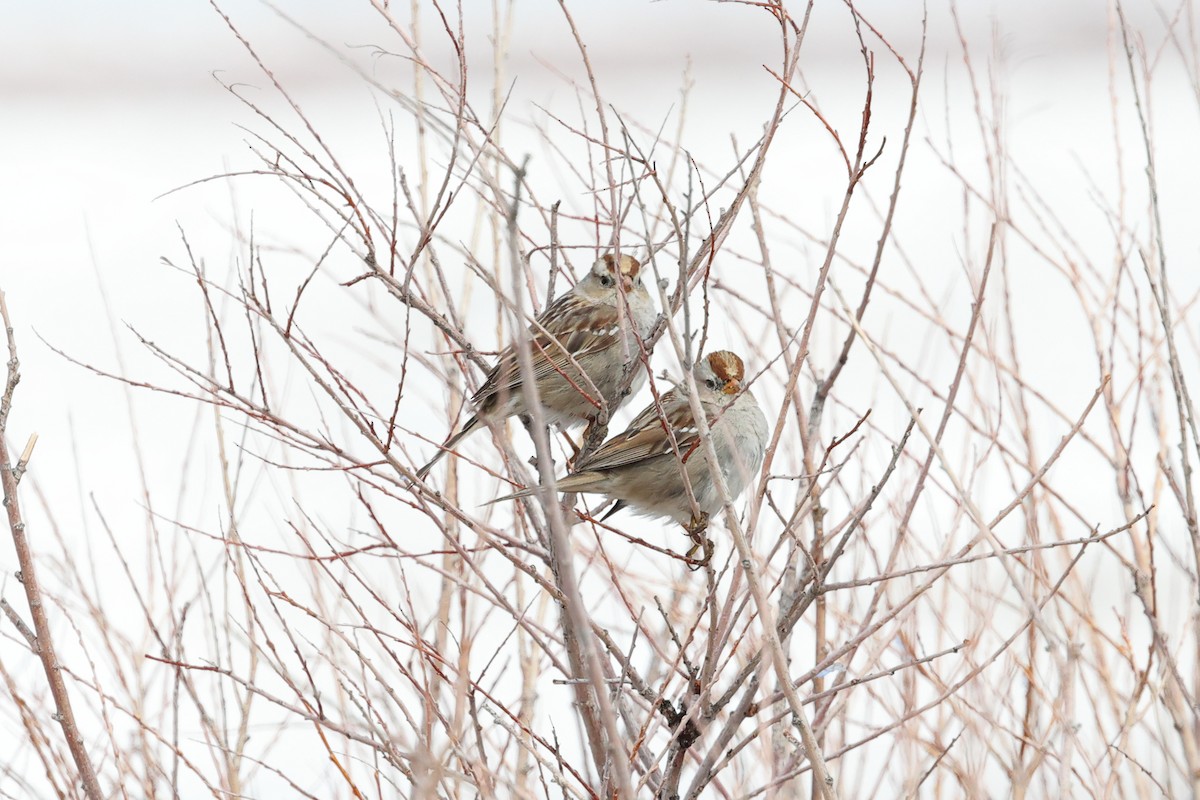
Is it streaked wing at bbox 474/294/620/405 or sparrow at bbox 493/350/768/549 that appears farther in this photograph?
streaked wing at bbox 474/294/620/405

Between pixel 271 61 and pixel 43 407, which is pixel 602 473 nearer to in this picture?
pixel 43 407

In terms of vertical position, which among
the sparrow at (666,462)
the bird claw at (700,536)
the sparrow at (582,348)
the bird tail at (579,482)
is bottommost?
the bird claw at (700,536)

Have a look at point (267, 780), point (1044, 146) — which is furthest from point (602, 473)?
point (1044, 146)

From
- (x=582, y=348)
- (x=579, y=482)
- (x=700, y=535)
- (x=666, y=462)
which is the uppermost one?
(x=582, y=348)

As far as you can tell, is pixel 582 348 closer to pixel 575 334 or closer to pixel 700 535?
pixel 575 334

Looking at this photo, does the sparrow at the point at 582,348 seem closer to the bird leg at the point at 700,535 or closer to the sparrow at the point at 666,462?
the sparrow at the point at 666,462

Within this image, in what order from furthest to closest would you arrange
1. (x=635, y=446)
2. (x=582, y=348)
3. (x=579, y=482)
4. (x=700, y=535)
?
(x=582, y=348) → (x=635, y=446) → (x=579, y=482) → (x=700, y=535)

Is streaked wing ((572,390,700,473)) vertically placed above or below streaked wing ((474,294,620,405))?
below

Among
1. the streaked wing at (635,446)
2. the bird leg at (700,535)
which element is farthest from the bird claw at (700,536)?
the streaked wing at (635,446)

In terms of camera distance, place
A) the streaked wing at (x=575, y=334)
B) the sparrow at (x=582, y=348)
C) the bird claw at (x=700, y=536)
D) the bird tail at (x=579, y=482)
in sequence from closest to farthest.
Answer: the bird claw at (x=700, y=536), the bird tail at (x=579, y=482), the sparrow at (x=582, y=348), the streaked wing at (x=575, y=334)

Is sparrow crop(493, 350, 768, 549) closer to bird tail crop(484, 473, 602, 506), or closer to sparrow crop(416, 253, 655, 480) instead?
bird tail crop(484, 473, 602, 506)

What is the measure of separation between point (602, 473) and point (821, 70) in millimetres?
8070

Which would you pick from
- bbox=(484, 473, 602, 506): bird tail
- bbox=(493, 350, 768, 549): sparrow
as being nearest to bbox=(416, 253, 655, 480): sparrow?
bbox=(493, 350, 768, 549): sparrow

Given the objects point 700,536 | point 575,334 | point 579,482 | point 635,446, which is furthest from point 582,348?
point 700,536
